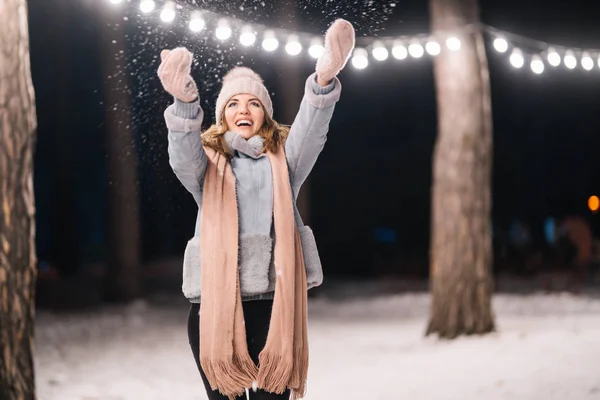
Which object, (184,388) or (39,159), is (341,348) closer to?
(184,388)

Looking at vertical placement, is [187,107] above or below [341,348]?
above

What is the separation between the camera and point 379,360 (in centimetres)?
699

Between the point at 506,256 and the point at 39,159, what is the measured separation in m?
19.9

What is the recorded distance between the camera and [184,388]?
6098mm

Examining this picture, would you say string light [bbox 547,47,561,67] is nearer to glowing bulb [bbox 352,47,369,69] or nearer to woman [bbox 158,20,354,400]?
glowing bulb [bbox 352,47,369,69]

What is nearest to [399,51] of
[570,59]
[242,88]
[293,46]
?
[293,46]

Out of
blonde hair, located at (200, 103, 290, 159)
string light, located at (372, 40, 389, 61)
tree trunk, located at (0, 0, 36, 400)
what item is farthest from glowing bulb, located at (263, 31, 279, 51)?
blonde hair, located at (200, 103, 290, 159)

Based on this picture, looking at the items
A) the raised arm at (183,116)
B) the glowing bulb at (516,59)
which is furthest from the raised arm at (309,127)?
the glowing bulb at (516,59)

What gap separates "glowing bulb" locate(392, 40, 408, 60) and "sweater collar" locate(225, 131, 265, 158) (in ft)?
15.7

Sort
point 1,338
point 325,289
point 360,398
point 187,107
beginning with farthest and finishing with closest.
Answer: point 325,289 → point 360,398 → point 1,338 → point 187,107

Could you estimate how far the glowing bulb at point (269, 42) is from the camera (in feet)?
20.4

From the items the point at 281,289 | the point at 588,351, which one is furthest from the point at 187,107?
the point at 588,351

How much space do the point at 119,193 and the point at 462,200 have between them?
712cm

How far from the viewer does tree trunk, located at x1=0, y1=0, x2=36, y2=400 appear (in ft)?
14.0
